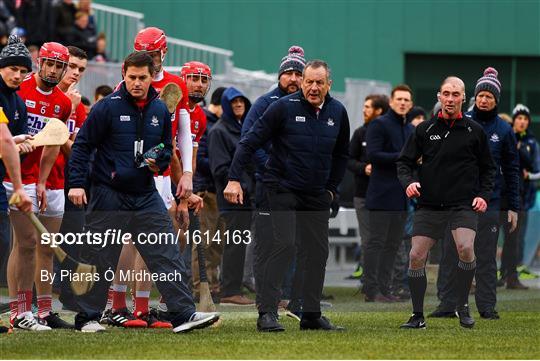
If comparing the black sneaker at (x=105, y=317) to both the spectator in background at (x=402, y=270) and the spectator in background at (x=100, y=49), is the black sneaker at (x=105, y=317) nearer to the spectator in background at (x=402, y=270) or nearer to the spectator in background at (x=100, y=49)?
the spectator in background at (x=402, y=270)

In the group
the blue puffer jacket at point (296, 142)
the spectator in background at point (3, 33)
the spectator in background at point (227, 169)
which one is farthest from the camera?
the spectator in background at point (3, 33)

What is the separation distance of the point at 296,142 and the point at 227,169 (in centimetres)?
361

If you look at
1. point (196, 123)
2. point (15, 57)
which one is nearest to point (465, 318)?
point (196, 123)

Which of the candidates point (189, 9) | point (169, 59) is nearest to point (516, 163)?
point (169, 59)

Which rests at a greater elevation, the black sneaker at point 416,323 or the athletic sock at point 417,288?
the athletic sock at point 417,288

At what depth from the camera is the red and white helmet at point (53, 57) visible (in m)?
10.6

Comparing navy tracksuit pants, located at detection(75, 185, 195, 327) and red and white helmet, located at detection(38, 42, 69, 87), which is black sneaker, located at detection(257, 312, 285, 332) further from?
red and white helmet, located at detection(38, 42, 69, 87)

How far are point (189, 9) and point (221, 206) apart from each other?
13.8m

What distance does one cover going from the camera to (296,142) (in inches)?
420

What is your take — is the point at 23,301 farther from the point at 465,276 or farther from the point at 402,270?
the point at 402,270

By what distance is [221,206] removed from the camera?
13961 millimetres

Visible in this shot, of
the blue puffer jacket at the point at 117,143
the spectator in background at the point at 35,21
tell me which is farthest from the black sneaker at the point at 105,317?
the spectator in background at the point at 35,21

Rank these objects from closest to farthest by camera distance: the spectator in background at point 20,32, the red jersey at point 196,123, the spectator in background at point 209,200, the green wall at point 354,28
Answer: the red jersey at point 196,123 → the spectator in background at point 209,200 → the spectator in background at point 20,32 → the green wall at point 354,28

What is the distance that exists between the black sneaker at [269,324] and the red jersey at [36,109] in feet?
6.78
